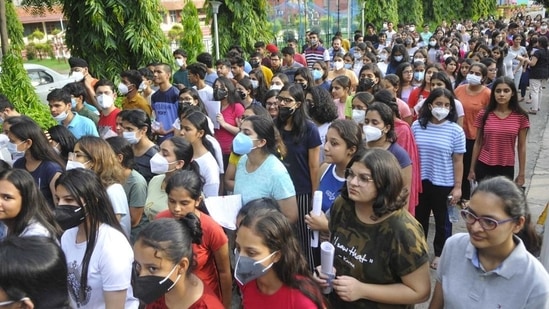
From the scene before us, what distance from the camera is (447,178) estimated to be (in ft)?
15.7

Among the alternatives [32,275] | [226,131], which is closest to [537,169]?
[226,131]

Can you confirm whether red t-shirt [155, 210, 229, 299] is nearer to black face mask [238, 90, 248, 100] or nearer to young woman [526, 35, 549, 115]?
black face mask [238, 90, 248, 100]

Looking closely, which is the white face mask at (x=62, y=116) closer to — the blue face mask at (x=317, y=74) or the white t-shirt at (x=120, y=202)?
the white t-shirt at (x=120, y=202)

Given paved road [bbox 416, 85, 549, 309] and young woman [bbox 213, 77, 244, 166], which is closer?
young woman [bbox 213, 77, 244, 166]

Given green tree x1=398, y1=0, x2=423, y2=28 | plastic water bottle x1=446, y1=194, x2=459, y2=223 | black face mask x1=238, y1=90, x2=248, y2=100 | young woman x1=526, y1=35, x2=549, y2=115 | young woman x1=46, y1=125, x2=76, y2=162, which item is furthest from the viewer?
green tree x1=398, y1=0, x2=423, y2=28

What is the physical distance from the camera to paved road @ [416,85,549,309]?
245 inches

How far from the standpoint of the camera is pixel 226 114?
5992 mm

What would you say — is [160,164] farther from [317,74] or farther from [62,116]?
[317,74]

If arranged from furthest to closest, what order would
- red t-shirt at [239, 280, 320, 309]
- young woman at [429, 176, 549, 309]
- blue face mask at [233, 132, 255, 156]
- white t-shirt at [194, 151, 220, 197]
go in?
white t-shirt at [194, 151, 220, 197]
blue face mask at [233, 132, 255, 156]
red t-shirt at [239, 280, 320, 309]
young woman at [429, 176, 549, 309]

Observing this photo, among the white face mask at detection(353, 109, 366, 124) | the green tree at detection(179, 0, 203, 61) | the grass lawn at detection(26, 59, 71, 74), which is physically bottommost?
the grass lawn at detection(26, 59, 71, 74)

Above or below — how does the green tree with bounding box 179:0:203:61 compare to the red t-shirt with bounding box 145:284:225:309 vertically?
above

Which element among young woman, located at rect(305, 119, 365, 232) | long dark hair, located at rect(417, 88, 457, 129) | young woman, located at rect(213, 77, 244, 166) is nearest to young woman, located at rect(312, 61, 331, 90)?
young woman, located at rect(213, 77, 244, 166)

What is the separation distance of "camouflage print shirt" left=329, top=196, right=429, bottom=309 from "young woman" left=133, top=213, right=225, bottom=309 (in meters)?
0.68

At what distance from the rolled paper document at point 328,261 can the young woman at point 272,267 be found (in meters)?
0.14
